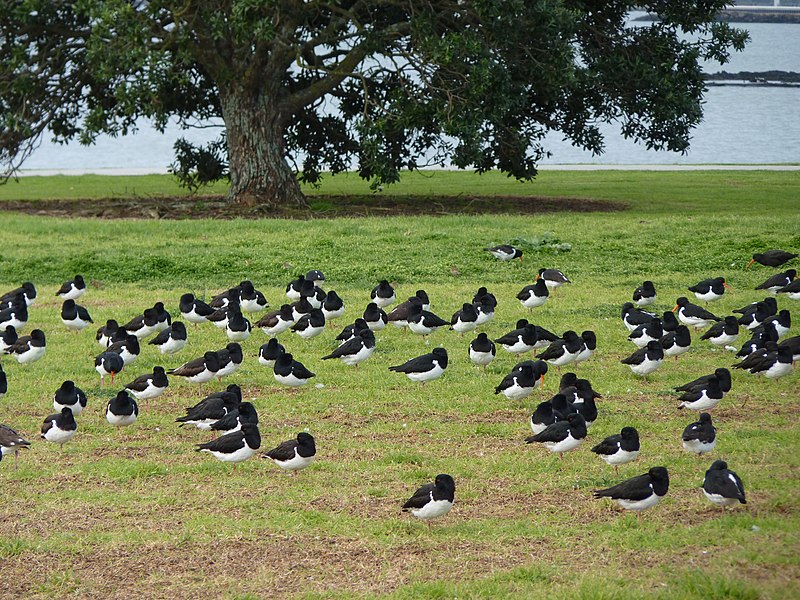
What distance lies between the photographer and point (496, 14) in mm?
28219

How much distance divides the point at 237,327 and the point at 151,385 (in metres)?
3.56

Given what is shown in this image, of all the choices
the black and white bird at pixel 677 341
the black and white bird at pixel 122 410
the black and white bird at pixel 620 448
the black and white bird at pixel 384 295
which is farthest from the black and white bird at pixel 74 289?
the black and white bird at pixel 620 448

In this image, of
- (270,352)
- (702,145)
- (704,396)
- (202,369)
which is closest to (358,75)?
(270,352)

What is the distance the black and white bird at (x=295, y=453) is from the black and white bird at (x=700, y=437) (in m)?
3.88

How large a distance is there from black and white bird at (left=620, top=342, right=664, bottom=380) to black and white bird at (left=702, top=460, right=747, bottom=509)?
16.3 ft

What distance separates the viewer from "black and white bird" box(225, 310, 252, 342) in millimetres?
17609

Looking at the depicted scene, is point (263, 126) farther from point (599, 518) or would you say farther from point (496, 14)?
point (599, 518)

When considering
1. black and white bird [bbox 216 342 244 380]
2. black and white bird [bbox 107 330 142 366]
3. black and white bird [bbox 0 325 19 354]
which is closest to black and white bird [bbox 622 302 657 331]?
black and white bird [bbox 216 342 244 380]

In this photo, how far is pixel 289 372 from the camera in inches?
586

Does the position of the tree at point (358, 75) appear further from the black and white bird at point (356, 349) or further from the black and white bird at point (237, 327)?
the black and white bird at point (356, 349)

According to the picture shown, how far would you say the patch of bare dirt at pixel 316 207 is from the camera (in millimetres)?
31656

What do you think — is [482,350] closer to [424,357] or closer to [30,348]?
[424,357]

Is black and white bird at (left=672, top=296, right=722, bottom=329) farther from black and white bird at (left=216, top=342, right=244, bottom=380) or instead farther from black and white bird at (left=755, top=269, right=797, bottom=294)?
black and white bird at (left=216, top=342, right=244, bottom=380)

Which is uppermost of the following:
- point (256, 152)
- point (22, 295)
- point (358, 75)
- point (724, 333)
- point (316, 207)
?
point (358, 75)
